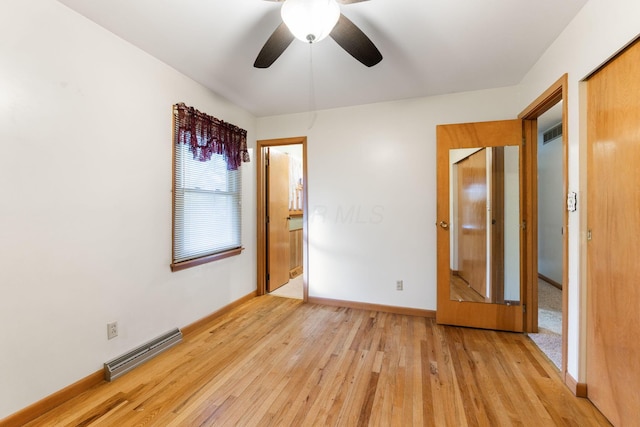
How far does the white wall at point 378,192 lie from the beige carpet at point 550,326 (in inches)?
36.9

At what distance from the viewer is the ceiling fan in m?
1.24

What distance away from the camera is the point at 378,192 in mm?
3104

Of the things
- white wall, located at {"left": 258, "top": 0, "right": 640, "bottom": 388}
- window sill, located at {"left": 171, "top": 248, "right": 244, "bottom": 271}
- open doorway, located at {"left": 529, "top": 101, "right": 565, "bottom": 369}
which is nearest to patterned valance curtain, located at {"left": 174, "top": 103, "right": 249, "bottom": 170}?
white wall, located at {"left": 258, "top": 0, "right": 640, "bottom": 388}

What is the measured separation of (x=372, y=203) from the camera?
3.13 m

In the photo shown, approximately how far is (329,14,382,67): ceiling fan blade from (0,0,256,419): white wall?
5.26 feet

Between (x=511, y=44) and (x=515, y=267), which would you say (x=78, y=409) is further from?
(x=511, y=44)

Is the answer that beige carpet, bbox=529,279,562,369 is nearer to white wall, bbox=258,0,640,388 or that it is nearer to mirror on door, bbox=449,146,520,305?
mirror on door, bbox=449,146,520,305

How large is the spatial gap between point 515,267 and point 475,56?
1.94 m

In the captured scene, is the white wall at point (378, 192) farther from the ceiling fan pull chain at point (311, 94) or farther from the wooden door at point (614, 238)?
the wooden door at point (614, 238)

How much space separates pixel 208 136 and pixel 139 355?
1.98m

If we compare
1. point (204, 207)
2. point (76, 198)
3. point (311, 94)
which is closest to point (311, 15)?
point (311, 94)

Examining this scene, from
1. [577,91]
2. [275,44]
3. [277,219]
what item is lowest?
[277,219]

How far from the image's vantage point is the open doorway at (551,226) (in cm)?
185

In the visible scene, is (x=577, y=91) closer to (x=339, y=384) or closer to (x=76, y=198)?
(x=339, y=384)
